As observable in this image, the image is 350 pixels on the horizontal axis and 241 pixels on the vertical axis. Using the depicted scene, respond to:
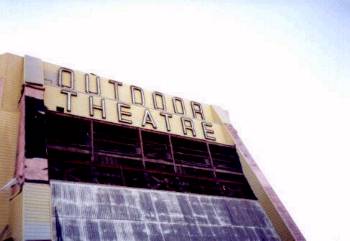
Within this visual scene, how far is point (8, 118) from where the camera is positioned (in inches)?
603

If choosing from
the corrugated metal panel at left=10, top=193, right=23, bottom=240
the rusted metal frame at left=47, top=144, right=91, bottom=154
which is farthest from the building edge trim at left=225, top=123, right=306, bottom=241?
the corrugated metal panel at left=10, top=193, right=23, bottom=240

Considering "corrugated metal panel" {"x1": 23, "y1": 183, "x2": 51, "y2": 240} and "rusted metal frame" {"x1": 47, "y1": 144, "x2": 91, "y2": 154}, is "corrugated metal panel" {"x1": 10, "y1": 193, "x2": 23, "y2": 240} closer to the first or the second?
"corrugated metal panel" {"x1": 23, "y1": 183, "x2": 51, "y2": 240}

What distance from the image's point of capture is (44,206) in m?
11.9

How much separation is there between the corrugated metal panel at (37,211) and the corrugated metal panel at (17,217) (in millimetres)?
219

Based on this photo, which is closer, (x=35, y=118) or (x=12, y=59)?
(x=35, y=118)

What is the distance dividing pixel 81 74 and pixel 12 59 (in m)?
3.66

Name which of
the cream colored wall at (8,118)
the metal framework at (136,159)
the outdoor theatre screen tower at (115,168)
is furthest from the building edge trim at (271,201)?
the cream colored wall at (8,118)

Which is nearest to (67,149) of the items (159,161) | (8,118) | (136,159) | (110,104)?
(8,118)

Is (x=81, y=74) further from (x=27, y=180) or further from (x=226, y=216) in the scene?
(x=226, y=216)

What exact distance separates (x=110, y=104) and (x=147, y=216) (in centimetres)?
727

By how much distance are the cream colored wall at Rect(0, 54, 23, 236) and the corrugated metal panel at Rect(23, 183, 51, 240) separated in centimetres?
61

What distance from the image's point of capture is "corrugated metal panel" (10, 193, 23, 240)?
11152mm

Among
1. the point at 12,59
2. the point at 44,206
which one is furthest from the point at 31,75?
the point at 44,206

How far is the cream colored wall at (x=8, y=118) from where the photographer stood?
1298 cm
